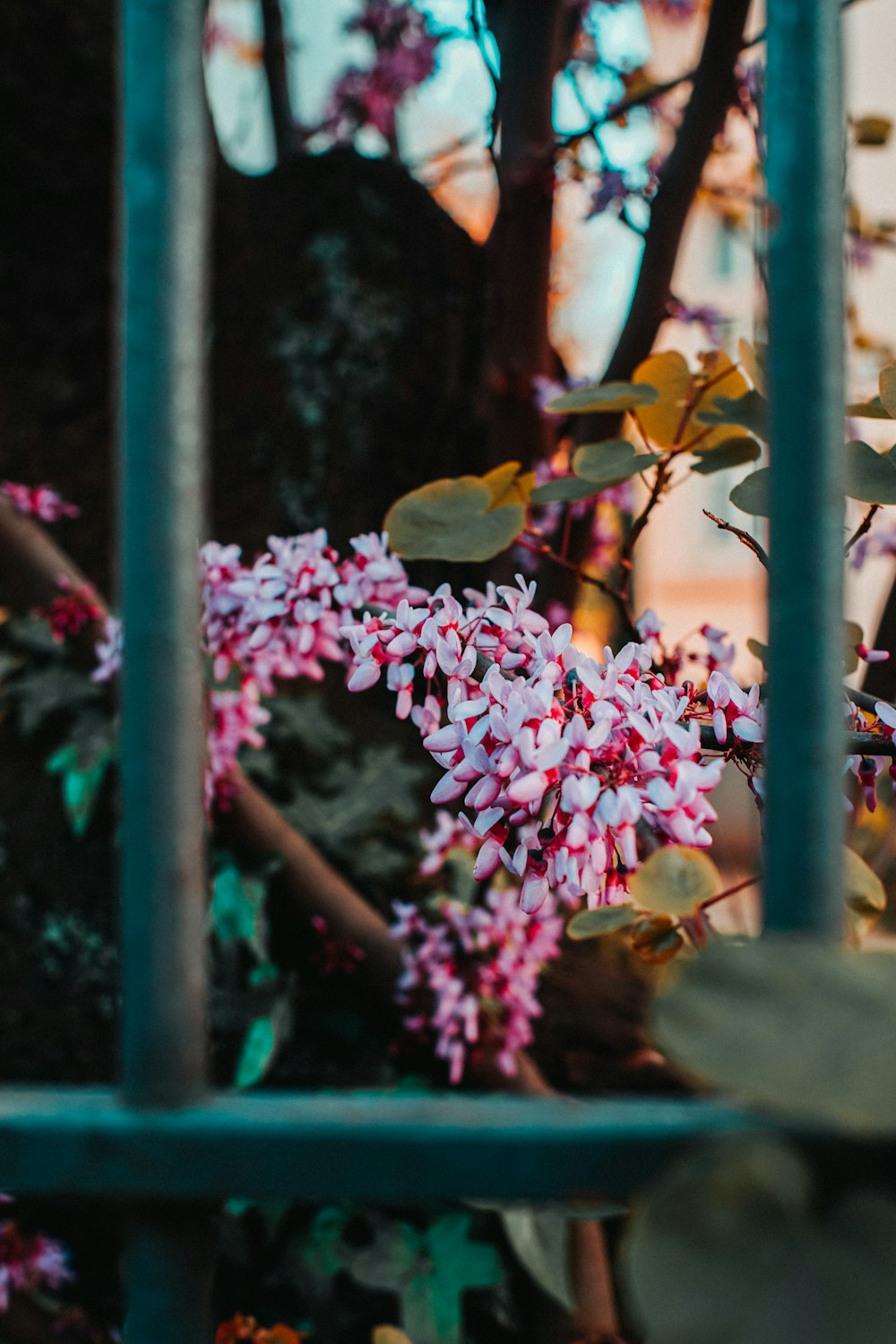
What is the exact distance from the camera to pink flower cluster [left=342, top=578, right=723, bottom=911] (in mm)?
500

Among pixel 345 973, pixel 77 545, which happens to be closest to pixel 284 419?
pixel 77 545

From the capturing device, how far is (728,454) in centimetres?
74

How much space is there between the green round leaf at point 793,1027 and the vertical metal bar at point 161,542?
18 centimetres

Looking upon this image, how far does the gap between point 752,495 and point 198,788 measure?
0.43 metres

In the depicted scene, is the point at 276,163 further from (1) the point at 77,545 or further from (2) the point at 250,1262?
(2) the point at 250,1262

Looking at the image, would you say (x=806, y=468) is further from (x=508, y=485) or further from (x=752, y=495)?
(x=508, y=485)

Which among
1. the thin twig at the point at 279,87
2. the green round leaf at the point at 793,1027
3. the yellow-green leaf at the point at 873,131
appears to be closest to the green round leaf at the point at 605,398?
the green round leaf at the point at 793,1027

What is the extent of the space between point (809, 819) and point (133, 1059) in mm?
247

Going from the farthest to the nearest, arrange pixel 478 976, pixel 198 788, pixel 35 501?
pixel 35 501 < pixel 478 976 < pixel 198 788

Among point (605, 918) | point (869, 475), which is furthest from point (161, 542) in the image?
point (869, 475)

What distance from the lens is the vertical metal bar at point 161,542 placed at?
1.09ft

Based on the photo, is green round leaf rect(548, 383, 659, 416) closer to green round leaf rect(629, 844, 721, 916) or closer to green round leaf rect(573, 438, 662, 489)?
green round leaf rect(573, 438, 662, 489)

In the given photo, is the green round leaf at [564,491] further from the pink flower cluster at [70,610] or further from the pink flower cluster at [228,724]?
the pink flower cluster at [70,610]

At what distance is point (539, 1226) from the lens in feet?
3.43
